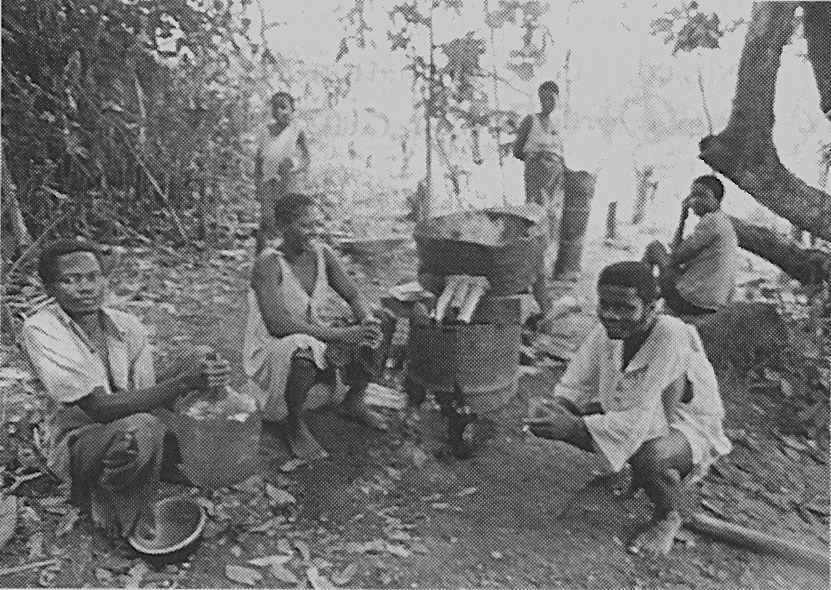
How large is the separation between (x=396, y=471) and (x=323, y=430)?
0.41m

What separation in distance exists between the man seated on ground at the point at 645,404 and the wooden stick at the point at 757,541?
0.40 ft

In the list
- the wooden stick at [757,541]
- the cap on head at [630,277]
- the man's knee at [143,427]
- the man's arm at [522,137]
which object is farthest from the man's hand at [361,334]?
the wooden stick at [757,541]

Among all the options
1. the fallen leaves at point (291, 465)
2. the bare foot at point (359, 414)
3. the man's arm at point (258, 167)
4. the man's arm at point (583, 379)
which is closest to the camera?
the man's arm at point (583, 379)

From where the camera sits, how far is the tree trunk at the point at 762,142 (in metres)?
3.29

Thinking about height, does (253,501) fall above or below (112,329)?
below

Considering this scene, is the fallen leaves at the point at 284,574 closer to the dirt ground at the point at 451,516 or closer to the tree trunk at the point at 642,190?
the dirt ground at the point at 451,516

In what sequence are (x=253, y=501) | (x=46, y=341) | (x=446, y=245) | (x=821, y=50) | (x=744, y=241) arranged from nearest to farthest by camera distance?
(x=46, y=341) → (x=253, y=501) → (x=446, y=245) → (x=821, y=50) → (x=744, y=241)

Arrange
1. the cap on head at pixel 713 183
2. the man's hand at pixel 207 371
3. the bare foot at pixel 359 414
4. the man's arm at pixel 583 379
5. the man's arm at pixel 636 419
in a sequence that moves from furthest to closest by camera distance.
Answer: the cap on head at pixel 713 183
the bare foot at pixel 359 414
the man's arm at pixel 583 379
the man's arm at pixel 636 419
the man's hand at pixel 207 371

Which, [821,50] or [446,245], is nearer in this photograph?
[446,245]

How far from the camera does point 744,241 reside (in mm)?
4020

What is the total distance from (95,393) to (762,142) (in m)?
2.97

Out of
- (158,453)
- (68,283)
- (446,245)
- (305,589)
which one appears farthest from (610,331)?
(68,283)

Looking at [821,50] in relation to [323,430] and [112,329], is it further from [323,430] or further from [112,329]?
[112,329]

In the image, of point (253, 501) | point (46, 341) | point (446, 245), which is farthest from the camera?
point (446, 245)
